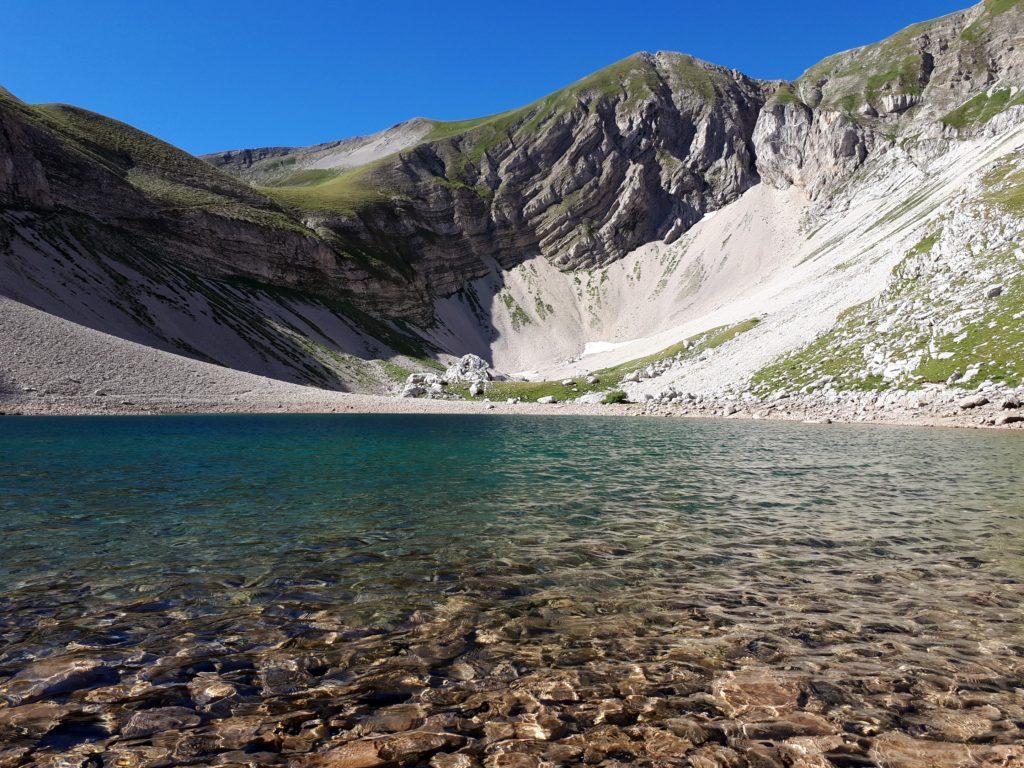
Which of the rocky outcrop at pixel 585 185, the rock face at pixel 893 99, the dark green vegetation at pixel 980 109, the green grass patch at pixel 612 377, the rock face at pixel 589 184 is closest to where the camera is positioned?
the green grass patch at pixel 612 377

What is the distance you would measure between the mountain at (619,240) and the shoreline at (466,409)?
4033 millimetres

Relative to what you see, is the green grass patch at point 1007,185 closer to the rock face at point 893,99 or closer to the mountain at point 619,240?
the mountain at point 619,240

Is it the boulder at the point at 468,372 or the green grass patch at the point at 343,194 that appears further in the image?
the green grass patch at the point at 343,194

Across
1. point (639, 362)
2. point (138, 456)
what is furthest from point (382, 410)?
point (138, 456)

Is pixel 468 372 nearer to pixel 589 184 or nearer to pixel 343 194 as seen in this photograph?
pixel 343 194

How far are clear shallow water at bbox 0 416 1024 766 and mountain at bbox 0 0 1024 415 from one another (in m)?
44.8

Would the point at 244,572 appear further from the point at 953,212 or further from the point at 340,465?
the point at 953,212

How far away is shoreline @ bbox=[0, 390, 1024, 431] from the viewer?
44094mm

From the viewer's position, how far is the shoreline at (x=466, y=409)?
44094 mm

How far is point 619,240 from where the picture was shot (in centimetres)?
18312

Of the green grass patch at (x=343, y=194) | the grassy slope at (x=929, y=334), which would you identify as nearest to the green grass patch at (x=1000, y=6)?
the grassy slope at (x=929, y=334)

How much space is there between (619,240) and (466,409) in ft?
376

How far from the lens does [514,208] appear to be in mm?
189500

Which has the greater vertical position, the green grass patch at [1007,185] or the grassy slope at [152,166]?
the grassy slope at [152,166]
